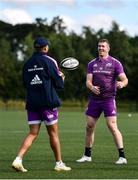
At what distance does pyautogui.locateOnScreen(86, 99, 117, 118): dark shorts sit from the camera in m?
13.2

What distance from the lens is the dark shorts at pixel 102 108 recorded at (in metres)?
13.2

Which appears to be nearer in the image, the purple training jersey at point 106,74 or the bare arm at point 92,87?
the bare arm at point 92,87

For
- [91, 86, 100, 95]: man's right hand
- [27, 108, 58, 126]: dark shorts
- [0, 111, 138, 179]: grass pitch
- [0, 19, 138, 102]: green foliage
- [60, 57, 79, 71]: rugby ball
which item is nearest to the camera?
[0, 111, 138, 179]: grass pitch

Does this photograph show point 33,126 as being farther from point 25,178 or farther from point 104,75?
point 104,75

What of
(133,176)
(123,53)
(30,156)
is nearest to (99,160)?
(30,156)

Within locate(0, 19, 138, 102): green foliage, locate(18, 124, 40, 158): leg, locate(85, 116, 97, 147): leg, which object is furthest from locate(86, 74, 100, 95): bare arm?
locate(0, 19, 138, 102): green foliage

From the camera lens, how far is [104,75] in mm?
13133

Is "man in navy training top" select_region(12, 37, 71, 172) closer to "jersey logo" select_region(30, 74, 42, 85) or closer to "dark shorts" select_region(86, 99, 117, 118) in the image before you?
"jersey logo" select_region(30, 74, 42, 85)

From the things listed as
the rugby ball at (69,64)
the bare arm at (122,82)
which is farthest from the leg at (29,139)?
the bare arm at (122,82)

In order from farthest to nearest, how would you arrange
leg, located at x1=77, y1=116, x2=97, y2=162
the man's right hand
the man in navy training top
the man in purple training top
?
1. leg, located at x1=77, y1=116, x2=97, y2=162
2. the man in purple training top
3. the man's right hand
4. the man in navy training top

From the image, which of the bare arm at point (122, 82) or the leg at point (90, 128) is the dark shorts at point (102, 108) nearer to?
the leg at point (90, 128)

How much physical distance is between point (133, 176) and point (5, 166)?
2.61 meters

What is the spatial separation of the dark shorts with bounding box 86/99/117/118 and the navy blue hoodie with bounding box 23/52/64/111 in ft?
6.26

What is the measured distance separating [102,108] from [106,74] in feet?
2.24
